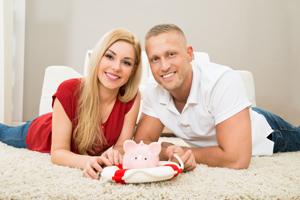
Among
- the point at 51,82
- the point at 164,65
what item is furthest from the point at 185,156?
the point at 51,82

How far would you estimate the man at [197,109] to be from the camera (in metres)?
1.18

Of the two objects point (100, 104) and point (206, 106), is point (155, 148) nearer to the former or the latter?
point (206, 106)

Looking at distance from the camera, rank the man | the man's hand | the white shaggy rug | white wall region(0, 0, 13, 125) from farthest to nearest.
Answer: white wall region(0, 0, 13, 125), the man, the man's hand, the white shaggy rug

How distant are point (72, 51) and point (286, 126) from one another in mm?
2683

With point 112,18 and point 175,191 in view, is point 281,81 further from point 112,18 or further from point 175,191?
point 175,191

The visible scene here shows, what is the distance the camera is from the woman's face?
4.25 ft

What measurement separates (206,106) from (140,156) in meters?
0.49

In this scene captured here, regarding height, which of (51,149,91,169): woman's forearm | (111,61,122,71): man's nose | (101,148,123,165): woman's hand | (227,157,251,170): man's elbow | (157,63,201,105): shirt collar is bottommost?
(51,149,91,169): woman's forearm

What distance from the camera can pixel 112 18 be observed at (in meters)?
3.51

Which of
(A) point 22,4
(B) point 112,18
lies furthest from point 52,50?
(B) point 112,18

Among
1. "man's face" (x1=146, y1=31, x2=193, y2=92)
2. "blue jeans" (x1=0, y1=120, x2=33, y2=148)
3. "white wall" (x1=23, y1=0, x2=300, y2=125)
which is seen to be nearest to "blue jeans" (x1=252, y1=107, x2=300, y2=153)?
"man's face" (x1=146, y1=31, x2=193, y2=92)

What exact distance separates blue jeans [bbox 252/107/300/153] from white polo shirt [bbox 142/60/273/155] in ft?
0.33

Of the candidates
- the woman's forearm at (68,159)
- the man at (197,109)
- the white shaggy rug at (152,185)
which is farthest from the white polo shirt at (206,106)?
the woman's forearm at (68,159)

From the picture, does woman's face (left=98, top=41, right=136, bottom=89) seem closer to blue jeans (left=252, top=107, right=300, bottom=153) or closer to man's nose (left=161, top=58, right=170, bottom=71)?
man's nose (left=161, top=58, right=170, bottom=71)
